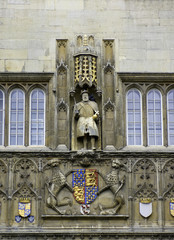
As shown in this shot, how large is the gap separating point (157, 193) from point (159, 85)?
118 inches

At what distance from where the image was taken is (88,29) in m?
22.7

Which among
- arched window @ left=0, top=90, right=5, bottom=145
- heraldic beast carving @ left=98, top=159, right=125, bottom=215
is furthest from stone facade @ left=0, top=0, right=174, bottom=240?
arched window @ left=0, top=90, right=5, bottom=145

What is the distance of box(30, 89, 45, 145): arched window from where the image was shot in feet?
72.2

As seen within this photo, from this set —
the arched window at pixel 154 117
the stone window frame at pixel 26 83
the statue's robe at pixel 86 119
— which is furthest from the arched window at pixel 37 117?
the arched window at pixel 154 117

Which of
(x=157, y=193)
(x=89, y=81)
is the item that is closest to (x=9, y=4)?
(x=89, y=81)

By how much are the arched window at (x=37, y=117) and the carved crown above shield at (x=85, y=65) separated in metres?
1.08

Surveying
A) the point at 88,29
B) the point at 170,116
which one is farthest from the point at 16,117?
the point at 170,116

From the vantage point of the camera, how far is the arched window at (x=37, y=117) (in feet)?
72.2

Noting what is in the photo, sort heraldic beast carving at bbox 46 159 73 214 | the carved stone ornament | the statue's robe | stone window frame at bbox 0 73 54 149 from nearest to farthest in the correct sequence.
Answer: heraldic beast carving at bbox 46 159 73 214 < the statue's robe < stone window frame at bbox 0 73 54 149 < the carved stone ornament

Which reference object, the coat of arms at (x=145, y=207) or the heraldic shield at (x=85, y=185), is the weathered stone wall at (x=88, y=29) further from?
the coat of arms at (x=145, y=207)

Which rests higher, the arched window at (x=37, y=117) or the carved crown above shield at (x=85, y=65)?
the carved crown above shield at (x=85, y=65)

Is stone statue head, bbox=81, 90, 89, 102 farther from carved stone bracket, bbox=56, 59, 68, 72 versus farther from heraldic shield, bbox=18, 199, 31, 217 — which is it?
heraldic shield, bbox=18, 199, 31, 217

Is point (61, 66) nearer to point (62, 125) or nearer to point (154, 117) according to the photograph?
point (62, 125)

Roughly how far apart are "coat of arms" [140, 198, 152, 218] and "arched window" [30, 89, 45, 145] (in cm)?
308
